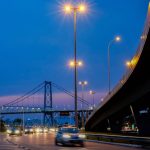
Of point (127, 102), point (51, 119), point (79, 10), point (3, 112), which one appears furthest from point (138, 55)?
point (3, 112)

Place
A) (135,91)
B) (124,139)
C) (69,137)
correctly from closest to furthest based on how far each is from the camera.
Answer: (69,137)
(124,139)
(135,91)

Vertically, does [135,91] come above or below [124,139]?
above

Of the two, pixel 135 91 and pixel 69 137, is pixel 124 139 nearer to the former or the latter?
pixel 69 137

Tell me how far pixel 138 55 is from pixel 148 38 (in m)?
4.35

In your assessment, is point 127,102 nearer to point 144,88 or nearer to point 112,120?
point 144,88

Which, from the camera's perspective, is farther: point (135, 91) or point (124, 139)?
point (135, 91)

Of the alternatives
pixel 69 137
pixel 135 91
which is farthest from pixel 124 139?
pixel 135 91

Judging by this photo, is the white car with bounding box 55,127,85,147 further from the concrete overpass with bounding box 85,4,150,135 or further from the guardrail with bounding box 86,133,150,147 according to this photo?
the concrete overpass with bounding box 85,4,150,135

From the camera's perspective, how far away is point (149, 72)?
42969 millimetres

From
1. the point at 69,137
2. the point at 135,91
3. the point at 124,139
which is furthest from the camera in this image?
the point at 135,91

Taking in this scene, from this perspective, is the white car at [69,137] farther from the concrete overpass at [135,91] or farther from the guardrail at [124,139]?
the concrete overpass at [135,91]

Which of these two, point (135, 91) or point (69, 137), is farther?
point (135, 91)

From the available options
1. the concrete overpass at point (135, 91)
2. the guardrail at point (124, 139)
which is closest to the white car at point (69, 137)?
the guardrail at point (124, 139)

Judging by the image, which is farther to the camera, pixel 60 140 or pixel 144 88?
pixel 144 88
